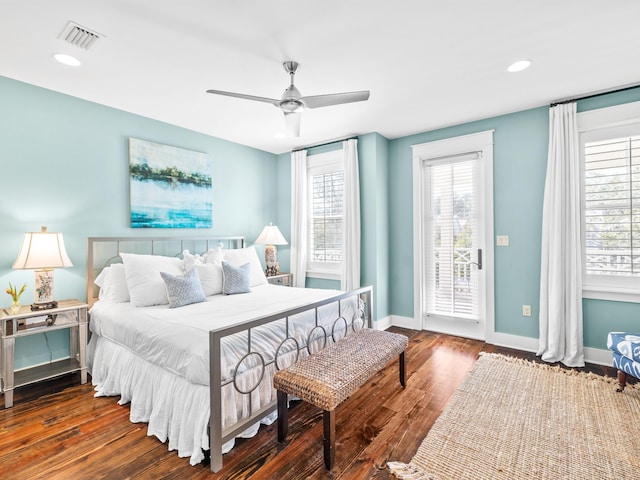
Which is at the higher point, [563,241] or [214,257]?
[563,241]

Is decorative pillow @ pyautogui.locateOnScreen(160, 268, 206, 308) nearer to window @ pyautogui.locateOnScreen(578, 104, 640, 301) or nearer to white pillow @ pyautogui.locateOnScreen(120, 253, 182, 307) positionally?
white pillow @ pyautogui.locateOnScreen(120, 253, 182, 307)

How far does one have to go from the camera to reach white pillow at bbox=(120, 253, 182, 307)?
2.77 m

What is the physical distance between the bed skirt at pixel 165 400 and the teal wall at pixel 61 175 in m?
0.91

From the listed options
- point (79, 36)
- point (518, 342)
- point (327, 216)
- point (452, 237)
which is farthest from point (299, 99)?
point (518, 342)

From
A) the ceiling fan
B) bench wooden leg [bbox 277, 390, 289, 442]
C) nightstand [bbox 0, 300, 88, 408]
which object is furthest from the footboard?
nightstand [bbox 0, 300, 88, 408]

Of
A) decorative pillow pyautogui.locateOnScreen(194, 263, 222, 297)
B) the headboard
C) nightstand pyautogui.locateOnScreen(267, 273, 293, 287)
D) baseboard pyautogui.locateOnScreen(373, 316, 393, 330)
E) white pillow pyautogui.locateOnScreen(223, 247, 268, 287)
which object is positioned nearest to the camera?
the headboard

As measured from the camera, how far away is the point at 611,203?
3.04 m

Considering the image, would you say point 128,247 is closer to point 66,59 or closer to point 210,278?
point 210,278

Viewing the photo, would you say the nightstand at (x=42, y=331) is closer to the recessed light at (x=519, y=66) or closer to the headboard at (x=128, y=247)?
the headboard at (x=128, y=247)

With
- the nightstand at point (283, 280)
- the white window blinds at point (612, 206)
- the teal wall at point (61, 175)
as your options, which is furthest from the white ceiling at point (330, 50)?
the nightstand at point (283, 280)

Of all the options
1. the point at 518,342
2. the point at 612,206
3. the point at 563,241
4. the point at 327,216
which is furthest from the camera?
the point at 327,216

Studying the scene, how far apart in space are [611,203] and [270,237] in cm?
387

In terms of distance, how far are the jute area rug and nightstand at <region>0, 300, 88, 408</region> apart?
8.96 feet

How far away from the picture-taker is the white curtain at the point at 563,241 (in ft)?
10.2
